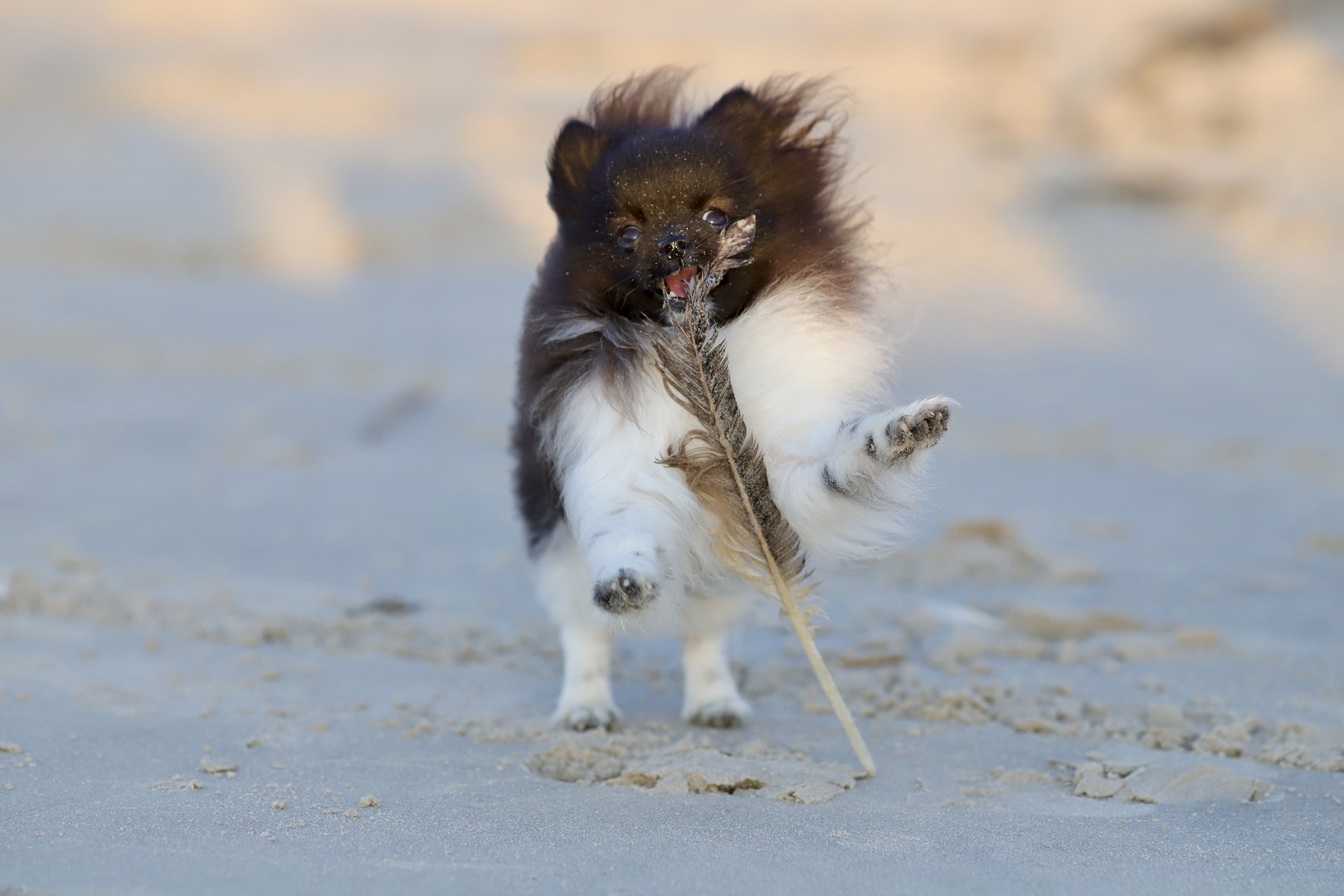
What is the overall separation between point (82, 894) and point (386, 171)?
56.7 feet

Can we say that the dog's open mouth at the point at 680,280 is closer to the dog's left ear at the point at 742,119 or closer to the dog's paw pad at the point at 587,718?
the dog's left ear at the point at 742,119

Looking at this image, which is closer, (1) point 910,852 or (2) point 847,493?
(1) point 910,852

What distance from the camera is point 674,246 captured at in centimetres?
373

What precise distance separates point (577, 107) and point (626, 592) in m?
13.8

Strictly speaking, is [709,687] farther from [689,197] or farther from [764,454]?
[689,197]

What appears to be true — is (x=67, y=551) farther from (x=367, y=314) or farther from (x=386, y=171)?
(x=386, y=171)

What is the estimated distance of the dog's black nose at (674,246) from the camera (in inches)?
147

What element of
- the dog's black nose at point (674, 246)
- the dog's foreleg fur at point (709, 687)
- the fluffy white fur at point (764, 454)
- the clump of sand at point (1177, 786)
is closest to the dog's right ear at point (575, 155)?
the dog's black nose at point (674, 246)

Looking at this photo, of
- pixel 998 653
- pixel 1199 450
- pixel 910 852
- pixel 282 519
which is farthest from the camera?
pixel 1199 450

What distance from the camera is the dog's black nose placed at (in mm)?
3727

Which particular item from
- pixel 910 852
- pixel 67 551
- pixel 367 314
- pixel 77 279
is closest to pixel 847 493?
pixel 910 852

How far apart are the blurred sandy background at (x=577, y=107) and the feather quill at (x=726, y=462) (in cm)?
940

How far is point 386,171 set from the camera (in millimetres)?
18906

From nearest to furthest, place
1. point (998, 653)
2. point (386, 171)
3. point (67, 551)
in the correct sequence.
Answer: point (998, 653) < point (67, 551) < point (386, 171)
